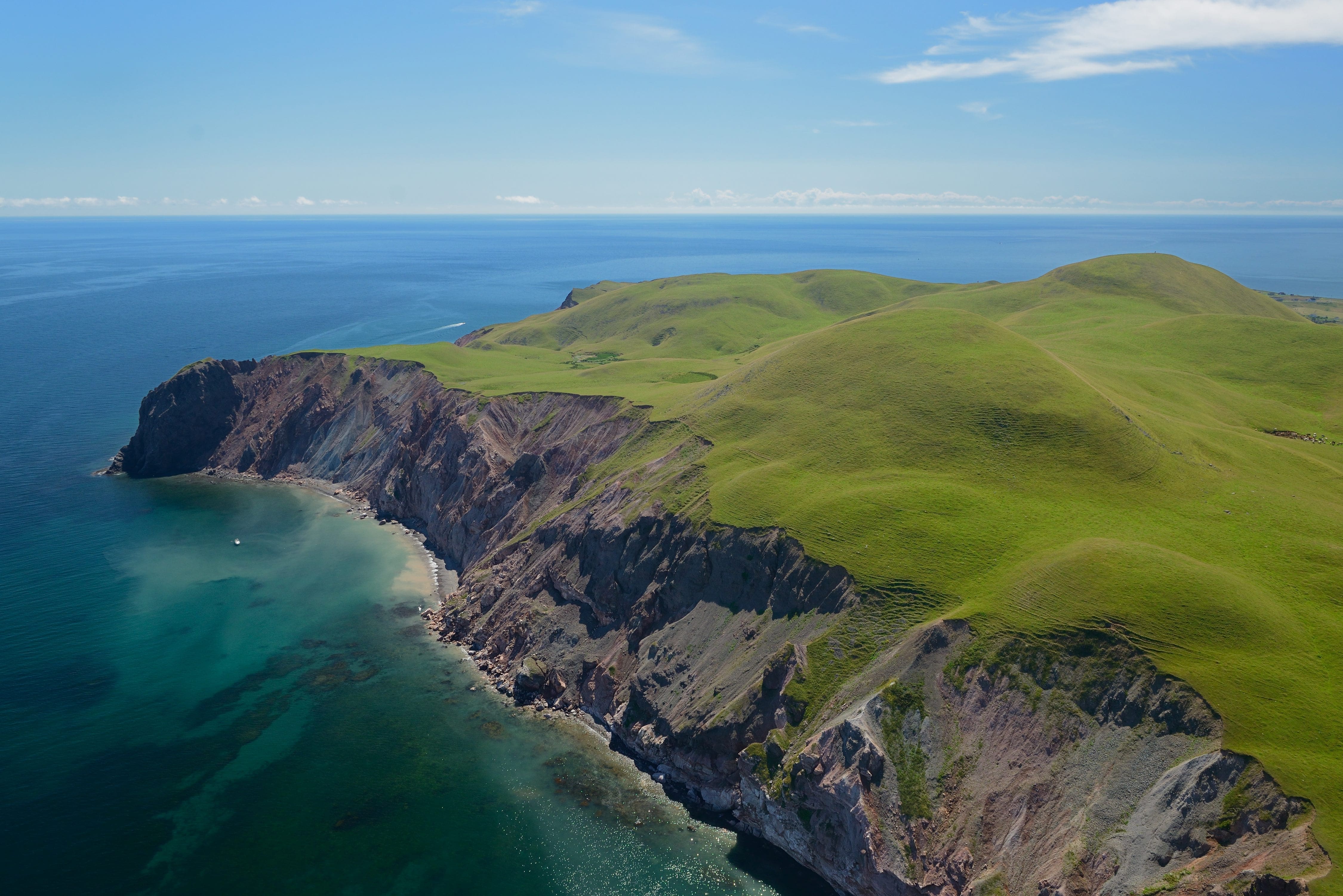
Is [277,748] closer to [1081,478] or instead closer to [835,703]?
[835,703]

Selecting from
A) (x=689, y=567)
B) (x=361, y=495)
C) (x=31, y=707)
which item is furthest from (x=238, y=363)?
(x=689, y=567)

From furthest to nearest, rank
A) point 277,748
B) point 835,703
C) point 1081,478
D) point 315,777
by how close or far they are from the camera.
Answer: point 1081,478
point 277,748
point 315,777
point 835,703

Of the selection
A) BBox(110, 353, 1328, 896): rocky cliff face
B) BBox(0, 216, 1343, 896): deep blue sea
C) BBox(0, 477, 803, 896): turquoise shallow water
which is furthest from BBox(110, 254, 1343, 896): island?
BBox(0, 216, 1343, 896): deep blue sea

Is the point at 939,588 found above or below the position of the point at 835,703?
above

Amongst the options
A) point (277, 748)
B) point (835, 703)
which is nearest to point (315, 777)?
point (277, 748)

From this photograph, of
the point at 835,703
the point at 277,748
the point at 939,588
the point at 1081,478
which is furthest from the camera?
the point at 1081,478

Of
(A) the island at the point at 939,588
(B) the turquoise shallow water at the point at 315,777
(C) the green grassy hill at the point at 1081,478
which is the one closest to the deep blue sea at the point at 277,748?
(B) the turquoise shallow water at the point at 315,777

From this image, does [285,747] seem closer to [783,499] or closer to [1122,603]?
[783,499]
